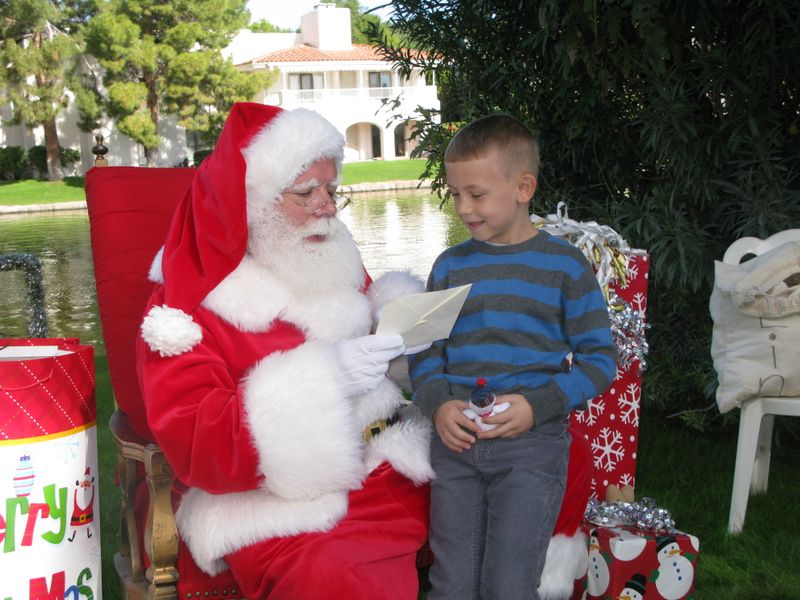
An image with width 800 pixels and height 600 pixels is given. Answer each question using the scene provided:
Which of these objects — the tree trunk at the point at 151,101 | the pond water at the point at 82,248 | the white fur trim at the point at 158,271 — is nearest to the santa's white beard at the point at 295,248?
the white fur trim at the point at 158,271

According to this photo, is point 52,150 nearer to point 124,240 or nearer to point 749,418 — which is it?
point 124,240

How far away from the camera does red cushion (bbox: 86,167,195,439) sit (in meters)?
2.97

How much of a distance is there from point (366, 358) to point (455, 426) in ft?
1.01

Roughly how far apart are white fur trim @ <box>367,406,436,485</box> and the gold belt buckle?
4cm

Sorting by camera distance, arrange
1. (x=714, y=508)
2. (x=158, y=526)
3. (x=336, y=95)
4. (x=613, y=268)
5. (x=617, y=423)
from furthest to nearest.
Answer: (x=336, y=95)
(x=714, y=508)
(x=617, y=423)
(x=613, y=268)
(x=158, y=526)

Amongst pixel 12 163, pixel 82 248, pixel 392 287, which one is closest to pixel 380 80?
pixel 12 163

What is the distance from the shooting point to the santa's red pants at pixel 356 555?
2.17 metres

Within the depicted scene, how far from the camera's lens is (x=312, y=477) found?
2322 mm

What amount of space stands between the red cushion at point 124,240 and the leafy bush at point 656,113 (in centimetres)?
175

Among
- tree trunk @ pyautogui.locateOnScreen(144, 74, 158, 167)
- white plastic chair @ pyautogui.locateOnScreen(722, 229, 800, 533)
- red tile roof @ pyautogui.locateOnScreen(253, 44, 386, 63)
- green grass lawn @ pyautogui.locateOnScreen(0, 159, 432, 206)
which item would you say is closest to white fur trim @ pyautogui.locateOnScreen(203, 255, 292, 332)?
white plastic chair @ pyautogui.locateOnScreen(722, 229, 800, 533)

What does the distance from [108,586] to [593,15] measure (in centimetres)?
283

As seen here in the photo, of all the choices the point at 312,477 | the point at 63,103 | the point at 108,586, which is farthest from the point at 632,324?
the point at 63,103

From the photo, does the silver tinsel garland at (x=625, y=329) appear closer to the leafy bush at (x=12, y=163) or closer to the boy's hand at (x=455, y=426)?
the boy's hand at (x=455, y=426)

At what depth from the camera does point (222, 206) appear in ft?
8.03
